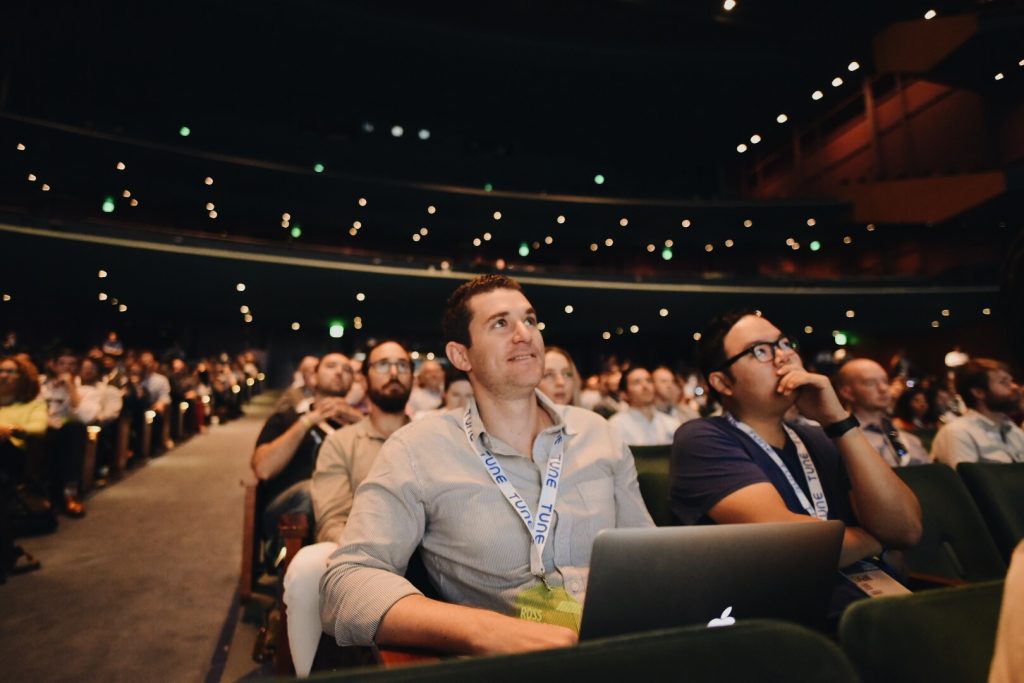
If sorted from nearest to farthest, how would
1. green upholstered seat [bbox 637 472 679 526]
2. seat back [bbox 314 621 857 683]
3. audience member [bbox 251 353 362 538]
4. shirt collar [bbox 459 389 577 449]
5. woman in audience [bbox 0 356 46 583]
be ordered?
seat back [bbox 314 621 857 683]
shirt collar [bbox 459 389 577 449]
green upholstered seat [bbox 637 472 679 526]
audience member [bbox 251 353 362 538]
woman in audience [bbox 0 356 46 583]

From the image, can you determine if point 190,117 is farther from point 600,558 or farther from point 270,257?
point 600,558

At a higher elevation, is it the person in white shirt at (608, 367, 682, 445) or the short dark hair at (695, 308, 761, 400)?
the short dark hair at (695, 308, 761, 400)

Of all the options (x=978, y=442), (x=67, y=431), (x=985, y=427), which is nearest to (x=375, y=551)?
(x=978, y=442)

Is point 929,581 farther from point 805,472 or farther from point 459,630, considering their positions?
point 459,630

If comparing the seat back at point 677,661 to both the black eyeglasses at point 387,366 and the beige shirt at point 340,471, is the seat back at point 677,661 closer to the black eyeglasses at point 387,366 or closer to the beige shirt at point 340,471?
the beige shirt at point 340,471

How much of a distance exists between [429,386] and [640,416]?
7.29ft

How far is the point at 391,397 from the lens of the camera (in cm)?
229

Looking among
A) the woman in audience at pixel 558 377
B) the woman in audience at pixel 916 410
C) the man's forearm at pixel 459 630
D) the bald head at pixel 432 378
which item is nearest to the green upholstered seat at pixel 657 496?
the man's forearm at pixel 459 630

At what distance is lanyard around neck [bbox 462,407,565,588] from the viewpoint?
115cm

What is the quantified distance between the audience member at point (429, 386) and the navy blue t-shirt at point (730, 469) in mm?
3493

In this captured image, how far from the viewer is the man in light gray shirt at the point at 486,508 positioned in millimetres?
939

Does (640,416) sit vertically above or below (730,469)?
below

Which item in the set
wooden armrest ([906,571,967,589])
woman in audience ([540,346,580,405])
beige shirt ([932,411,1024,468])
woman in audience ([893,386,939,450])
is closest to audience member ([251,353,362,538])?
woman in audience ([540,346,580,405])

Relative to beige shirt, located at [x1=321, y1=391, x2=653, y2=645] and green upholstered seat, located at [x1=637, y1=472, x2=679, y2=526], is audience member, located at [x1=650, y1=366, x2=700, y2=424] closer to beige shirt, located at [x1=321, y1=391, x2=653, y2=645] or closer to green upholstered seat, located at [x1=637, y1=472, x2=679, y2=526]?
green upholstered seat, located at [x1=637, y1=472, x2=679, y2=526]
